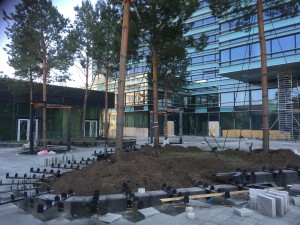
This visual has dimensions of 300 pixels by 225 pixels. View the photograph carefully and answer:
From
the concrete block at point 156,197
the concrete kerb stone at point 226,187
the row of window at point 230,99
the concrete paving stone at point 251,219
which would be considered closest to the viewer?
the concrete paving stone at point 251,219

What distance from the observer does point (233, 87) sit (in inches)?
1469

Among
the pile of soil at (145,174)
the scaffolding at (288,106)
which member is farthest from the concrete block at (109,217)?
the scaffolding at (288,106)

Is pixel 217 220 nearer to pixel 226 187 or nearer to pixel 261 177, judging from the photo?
pixel 226 187

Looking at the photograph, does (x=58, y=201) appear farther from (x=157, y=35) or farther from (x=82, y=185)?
(x=157, y=35)

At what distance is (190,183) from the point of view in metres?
6.41

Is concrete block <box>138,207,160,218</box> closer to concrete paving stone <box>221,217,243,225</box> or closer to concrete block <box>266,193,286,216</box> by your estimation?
concrete paving stone <box>221,217,243,225</box>

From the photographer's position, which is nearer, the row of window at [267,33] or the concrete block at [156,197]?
the concrete block at [156,197]

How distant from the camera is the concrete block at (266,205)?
15.0 ft

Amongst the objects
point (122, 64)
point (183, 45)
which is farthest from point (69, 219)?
point (183, 45)

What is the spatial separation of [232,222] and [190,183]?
211cm

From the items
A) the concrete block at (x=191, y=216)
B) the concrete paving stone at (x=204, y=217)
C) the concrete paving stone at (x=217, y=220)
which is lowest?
the concrete paving stone at (x=204, y=217)

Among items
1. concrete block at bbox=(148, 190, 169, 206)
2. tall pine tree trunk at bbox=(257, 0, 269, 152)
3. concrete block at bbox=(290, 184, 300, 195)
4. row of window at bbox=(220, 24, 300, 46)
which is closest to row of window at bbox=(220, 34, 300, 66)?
row of window at bbox=(220, 24, 300, 46)

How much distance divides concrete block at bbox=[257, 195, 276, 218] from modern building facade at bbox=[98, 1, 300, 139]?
14660 millimetres

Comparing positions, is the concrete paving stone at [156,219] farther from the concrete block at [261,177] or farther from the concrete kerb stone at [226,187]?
the concrete block at [261,177]
